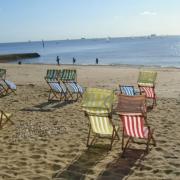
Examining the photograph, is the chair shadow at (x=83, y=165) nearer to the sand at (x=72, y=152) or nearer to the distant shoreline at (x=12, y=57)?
the sand at (x=72, y=152)

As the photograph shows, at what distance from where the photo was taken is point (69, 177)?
5.47 m

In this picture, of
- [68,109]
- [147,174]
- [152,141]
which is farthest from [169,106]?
[147,174]

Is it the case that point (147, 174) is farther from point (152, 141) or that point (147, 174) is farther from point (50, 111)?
point (50, 111)

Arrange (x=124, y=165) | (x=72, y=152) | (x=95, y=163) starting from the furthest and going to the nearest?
(x=72, y=152)
(x=95, y=163)
(x=124, y=165)

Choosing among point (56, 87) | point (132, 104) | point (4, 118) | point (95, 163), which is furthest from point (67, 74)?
point (95, 163)

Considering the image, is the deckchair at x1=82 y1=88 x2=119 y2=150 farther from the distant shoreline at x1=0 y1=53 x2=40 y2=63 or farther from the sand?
the distant shoreline at x1=0 y1=53 x2=40 y2=63

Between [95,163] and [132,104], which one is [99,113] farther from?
[95,163]

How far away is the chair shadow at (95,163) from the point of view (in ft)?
18.1

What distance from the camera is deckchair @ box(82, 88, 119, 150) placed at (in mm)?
6707

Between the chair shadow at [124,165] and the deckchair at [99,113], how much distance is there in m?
0.49

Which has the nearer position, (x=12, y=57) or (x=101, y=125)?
(x=101, y=125)

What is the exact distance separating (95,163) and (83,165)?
20 cm

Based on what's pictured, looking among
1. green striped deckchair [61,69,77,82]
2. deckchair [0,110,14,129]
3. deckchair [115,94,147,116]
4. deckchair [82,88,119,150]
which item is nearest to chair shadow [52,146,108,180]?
deckchair [82,88,119,150]

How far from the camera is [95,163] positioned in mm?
6039
